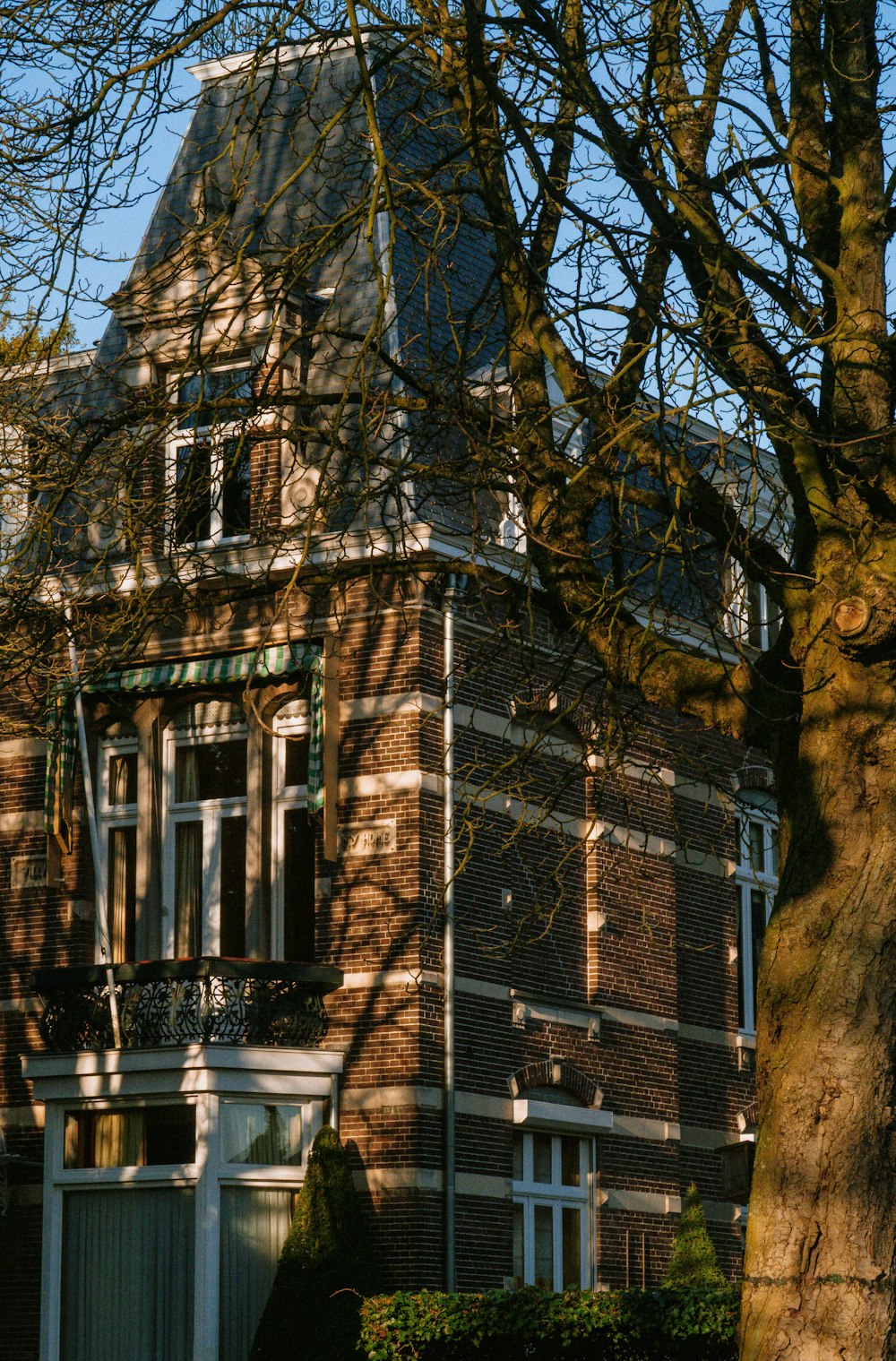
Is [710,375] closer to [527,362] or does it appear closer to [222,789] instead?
[527,362]

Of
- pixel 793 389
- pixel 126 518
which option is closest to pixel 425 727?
pixel 126 518

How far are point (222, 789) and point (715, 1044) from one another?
6590mm

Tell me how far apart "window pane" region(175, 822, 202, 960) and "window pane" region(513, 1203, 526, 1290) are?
12.9ft

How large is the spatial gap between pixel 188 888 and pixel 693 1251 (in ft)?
20.6

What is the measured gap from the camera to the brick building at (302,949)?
693 inches

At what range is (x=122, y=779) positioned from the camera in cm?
1997

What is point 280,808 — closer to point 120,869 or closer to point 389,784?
point 389,784

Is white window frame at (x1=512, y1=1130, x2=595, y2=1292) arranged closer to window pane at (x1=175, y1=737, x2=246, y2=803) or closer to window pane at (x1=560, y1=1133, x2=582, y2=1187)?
window pane at (x1=560, y1=1133, x2=582, y2=1187)

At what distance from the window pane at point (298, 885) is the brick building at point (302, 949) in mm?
27

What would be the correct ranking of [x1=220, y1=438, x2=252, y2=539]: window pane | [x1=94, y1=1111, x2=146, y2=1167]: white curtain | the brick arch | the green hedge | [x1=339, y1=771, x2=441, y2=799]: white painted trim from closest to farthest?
the green hedge → [x1=339, y1=771, x2=441, y2=799]: white painted trim → [x1=94, y1=1111, x2=146, y2=1167]: white curtain → the brick arch → [x1=220, y1=438, x2=252, y2=539]: window pane

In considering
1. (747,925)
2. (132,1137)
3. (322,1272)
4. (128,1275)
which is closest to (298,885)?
(132,1137)

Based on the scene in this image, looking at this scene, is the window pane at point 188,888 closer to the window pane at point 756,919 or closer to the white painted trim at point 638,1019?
the white painted trim at point 638,1019

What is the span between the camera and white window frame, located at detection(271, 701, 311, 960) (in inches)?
739

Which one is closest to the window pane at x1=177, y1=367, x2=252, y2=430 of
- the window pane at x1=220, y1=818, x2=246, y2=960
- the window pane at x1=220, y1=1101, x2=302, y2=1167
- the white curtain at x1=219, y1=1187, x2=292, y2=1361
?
the window pane at x1=220, y1=818, x2=246, y2=960
